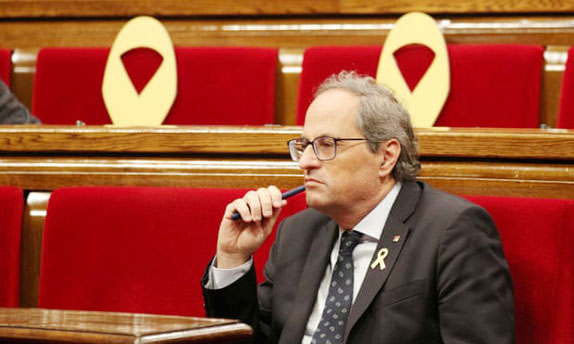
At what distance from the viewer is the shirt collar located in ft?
1.67

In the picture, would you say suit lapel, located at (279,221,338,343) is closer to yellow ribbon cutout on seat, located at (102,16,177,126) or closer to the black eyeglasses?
the black eyeglasses

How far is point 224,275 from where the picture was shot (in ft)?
1.70

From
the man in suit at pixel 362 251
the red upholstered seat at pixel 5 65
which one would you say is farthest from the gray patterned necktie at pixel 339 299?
the red upholstered seat at pixel 5 65

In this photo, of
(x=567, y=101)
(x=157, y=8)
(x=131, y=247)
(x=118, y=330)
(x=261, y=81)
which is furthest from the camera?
(x=157, y=8)

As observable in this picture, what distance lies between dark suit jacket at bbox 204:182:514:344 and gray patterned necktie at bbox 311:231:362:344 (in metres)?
0.01

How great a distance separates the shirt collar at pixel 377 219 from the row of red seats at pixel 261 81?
263 millimetres

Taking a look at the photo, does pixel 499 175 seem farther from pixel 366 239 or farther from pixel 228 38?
pixel 228 38

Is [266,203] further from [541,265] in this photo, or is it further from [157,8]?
[157,8]

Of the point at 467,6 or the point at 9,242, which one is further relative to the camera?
the point at 467,6

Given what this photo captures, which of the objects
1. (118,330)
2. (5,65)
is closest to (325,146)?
(118,330)

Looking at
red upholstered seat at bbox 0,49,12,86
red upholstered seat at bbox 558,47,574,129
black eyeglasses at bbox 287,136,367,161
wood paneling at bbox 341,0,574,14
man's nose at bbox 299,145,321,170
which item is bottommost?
man's nose at bbox 299,145,321,170

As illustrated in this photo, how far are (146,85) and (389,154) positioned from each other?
0.42m

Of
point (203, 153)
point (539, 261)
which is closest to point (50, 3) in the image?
point (203, 153)

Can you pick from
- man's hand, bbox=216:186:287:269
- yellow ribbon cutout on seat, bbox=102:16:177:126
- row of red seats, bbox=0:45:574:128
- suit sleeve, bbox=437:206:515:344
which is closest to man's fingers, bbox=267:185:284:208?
man's hand, bbox=216:186:287:269
